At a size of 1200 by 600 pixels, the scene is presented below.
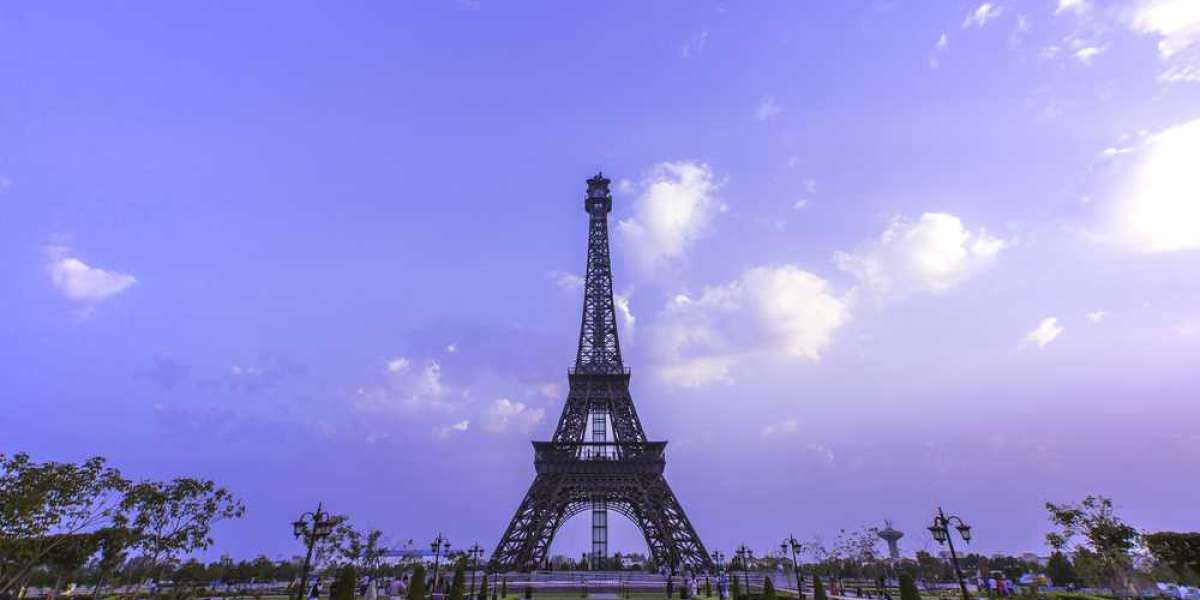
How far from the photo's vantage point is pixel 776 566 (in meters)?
94.3

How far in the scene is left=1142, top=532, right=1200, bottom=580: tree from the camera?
33.2m

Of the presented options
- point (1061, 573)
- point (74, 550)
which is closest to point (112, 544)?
point (74, 550)

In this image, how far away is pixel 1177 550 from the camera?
33.8 meters

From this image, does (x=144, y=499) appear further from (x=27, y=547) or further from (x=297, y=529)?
(x=297, y=529)

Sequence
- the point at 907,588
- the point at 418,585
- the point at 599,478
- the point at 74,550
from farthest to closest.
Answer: the point at 599,478, the point at 74,550, the point at 418,585, the point at 907,588

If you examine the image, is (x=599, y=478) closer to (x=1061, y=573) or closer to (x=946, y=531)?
(x=946, y=531)

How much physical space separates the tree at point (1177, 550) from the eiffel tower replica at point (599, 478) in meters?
29.4

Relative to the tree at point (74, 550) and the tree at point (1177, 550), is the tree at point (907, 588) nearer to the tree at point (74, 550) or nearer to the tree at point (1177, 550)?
the tree at point (1177, 550)

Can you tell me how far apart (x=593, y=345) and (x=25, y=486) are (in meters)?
46.8

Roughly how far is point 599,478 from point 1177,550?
40.1 metres

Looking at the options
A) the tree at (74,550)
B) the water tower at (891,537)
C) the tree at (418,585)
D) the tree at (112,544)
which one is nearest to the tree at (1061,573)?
the water tower at (891,537)

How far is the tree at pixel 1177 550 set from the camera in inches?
1309

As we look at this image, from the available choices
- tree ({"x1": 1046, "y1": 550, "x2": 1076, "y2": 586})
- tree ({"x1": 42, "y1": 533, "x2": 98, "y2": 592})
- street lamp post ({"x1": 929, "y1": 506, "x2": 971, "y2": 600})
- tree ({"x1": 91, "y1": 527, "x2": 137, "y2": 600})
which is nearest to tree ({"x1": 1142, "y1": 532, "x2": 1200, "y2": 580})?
street lamp post ({"x1": 929, "y1": 506, "x2": 971, "y2": 600})

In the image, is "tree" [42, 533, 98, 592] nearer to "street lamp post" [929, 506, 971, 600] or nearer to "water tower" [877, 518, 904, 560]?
"street lamp post" [929, 506, 971, 600]
